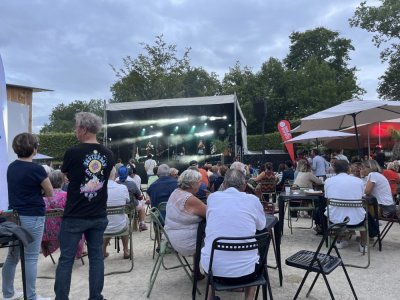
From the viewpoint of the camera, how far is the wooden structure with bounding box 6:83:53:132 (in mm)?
6844

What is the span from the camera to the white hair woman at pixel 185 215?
296 centimetres

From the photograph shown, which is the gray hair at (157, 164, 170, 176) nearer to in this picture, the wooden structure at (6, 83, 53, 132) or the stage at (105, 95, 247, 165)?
the wooden structure at (6, 83, 53, 132)

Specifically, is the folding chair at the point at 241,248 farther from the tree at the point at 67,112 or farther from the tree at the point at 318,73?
the tree at the point at 67,112

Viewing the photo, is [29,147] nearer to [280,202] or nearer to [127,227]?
[127,227]

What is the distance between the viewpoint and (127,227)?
3.99 metres

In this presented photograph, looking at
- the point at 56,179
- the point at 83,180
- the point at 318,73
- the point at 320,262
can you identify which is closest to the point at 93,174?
the point at 83,180

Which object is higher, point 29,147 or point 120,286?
point 29,147

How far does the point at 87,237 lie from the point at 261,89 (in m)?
28.1

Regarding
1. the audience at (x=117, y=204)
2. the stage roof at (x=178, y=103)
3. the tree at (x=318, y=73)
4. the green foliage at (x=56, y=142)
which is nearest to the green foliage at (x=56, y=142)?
the green foliage at (x=56, y=142)

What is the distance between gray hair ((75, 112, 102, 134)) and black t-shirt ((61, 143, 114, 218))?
4.9 inches

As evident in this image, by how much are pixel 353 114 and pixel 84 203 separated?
5.44 metres

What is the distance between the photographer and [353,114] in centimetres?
654

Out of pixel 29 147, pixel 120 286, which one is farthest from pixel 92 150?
pixel 120 286

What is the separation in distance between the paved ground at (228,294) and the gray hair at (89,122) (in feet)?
4.82
